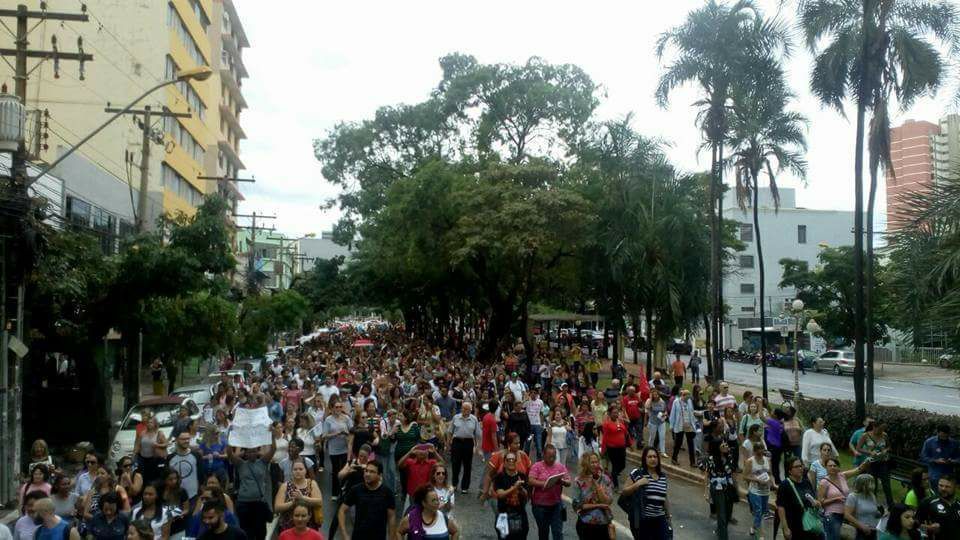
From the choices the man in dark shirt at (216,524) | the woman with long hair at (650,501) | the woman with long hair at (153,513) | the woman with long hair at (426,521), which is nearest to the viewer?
the man in dark shirt at (216,524)

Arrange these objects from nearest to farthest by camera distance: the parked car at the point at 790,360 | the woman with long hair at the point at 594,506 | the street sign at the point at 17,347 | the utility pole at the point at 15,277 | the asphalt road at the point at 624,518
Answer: the woman with long hair at the point at 594,506
the asphalt road at the point at 624,518
the utility pole at the point at 15,277
the street sign at the point at 17,347
the parked car at the point at 790,360

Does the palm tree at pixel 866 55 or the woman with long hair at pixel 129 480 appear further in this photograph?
the palm tree at pixel 866 55

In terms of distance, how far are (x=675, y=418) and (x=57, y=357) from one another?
26.7 metres

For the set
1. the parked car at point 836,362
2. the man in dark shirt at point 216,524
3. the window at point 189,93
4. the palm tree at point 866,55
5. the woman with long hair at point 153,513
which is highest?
the window at point 189,93

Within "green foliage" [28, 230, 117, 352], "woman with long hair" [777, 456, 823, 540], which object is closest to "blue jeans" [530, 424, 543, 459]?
"woman with long hair" [777, 456, 823, 540]

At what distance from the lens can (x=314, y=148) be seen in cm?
4881

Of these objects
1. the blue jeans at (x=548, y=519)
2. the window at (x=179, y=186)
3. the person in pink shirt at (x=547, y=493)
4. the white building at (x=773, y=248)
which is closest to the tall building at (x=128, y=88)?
the window at (x=179, y=186)

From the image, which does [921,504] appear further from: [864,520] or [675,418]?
[675,418]

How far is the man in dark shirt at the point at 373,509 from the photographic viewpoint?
25.3 ft

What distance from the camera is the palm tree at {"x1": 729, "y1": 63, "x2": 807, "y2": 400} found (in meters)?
24.7

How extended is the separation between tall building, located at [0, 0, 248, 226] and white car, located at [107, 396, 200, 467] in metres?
8.54

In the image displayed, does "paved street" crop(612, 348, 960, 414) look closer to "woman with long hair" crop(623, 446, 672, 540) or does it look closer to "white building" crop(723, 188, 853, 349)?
"white building" crop(723, 188, 853, 349)

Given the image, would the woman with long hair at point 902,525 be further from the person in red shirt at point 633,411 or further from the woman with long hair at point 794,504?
the person in red shirt at point 633,411

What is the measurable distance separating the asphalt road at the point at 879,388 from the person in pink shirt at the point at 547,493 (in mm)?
21516
